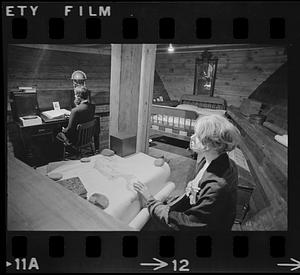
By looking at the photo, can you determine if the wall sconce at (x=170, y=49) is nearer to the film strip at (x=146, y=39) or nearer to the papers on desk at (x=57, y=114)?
the film strip at (x=146, y=39)

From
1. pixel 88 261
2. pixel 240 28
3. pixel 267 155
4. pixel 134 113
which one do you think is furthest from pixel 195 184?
pixel 240 28

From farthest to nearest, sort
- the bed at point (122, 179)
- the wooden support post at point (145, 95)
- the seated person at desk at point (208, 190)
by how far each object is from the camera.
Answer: the wooden support post at point (145, 95) → the bed at point (122, 179) → the seated person at desk at point (208, 190)

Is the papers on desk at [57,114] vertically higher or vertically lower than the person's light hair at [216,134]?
higher

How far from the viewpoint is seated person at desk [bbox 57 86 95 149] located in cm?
149

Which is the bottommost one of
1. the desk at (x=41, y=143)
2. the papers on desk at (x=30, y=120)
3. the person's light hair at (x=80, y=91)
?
the desk at (x=41, y=143)

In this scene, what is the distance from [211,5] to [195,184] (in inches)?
42.7

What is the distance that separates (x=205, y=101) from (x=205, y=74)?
0.18m

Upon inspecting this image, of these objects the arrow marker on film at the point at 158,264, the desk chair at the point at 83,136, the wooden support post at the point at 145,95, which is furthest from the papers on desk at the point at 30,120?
the arrow marker on film at the point at 158,264

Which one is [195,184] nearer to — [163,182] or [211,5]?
[163,182]

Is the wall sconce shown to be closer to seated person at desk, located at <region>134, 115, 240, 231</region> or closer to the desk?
seated person at desk, located at <region>134, 115, 240, 231</region>

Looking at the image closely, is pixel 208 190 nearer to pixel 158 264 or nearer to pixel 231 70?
pixel 158 264

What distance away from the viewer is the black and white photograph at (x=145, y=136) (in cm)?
127

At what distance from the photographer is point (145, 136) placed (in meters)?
1.66

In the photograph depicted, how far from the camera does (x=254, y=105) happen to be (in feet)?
5.12
